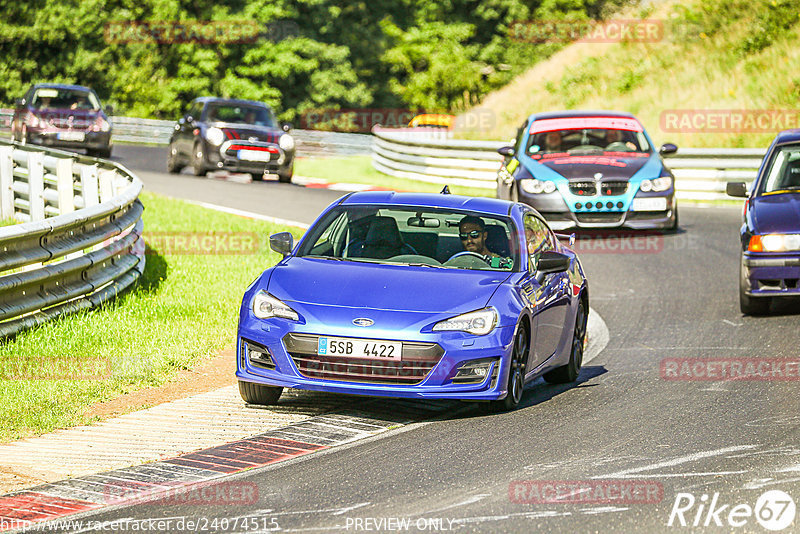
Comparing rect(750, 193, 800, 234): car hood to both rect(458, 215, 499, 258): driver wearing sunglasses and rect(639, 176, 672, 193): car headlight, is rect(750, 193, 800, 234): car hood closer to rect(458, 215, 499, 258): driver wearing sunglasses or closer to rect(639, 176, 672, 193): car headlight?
rect(458, 215, 499, 258): driver wearing sunglasses

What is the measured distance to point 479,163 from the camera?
28391 mm

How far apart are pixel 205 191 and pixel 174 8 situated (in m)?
41.2

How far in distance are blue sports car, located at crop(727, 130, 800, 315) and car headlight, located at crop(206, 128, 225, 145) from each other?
16.1m

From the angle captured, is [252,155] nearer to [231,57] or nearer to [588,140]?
[588,140]

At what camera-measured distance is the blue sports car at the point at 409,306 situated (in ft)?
26.7

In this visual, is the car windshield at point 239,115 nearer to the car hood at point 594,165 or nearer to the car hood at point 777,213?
the car hood at point 594,165

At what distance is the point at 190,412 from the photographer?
8523 mm

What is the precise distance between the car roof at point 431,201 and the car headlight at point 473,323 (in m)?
1.42

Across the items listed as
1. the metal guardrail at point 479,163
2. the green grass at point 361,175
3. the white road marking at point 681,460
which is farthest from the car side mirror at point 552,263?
the green grass at point 361,175

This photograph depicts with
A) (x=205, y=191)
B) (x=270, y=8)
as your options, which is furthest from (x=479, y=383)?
(x=270, y=8)

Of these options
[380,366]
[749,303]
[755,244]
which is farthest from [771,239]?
[380,366]

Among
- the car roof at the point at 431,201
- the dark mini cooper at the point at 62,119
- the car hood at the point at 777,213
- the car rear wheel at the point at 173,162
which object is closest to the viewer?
the car roof at the point at 431,201

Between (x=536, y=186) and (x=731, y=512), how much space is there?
1238 cm

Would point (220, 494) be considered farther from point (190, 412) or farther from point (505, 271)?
point (505, 271)
